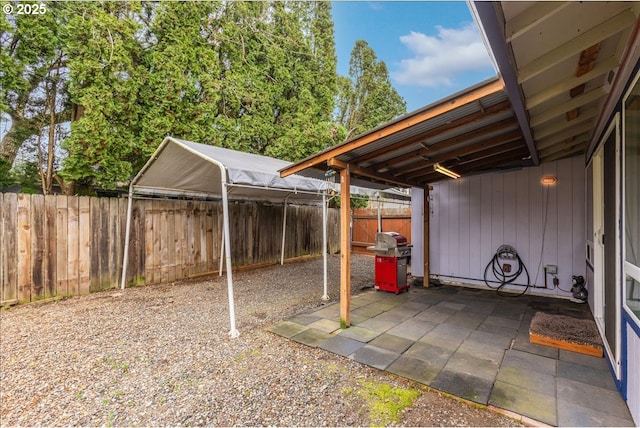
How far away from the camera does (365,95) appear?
1518cm

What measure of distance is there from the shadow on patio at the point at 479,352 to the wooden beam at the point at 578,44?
92.1 inches

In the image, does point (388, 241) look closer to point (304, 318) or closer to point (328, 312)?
point (328, 312)

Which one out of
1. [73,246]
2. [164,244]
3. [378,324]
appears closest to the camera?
[378,324]

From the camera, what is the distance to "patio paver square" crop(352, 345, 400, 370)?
9.04 ft

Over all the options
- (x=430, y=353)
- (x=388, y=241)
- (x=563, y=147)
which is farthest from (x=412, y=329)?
(x=563, y=147)

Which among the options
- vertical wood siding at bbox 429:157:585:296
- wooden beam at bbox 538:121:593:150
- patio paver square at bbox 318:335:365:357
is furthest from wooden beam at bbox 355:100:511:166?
vertical wood siding at bbox 429:157:585:296

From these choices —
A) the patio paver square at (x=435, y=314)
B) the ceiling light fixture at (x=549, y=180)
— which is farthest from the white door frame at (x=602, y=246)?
the patio paver square at (x=435, y=314)

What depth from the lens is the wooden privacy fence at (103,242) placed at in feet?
14.4

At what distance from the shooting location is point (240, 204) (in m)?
7.79

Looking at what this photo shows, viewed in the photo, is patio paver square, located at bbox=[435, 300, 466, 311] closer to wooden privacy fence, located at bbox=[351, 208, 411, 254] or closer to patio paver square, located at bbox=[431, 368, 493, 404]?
patio paver square, located at bbox=[431, 368, 493, 404]

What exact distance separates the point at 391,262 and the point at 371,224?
5.75 meters

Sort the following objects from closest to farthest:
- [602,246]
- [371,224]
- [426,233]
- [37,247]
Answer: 1. [602,246]
2. [37,247]
3. [426,233]
4. [371,224]

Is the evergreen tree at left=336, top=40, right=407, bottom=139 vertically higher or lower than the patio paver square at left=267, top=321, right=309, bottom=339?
higher

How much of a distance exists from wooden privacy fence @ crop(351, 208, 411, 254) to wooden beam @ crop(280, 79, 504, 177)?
22.6ft
